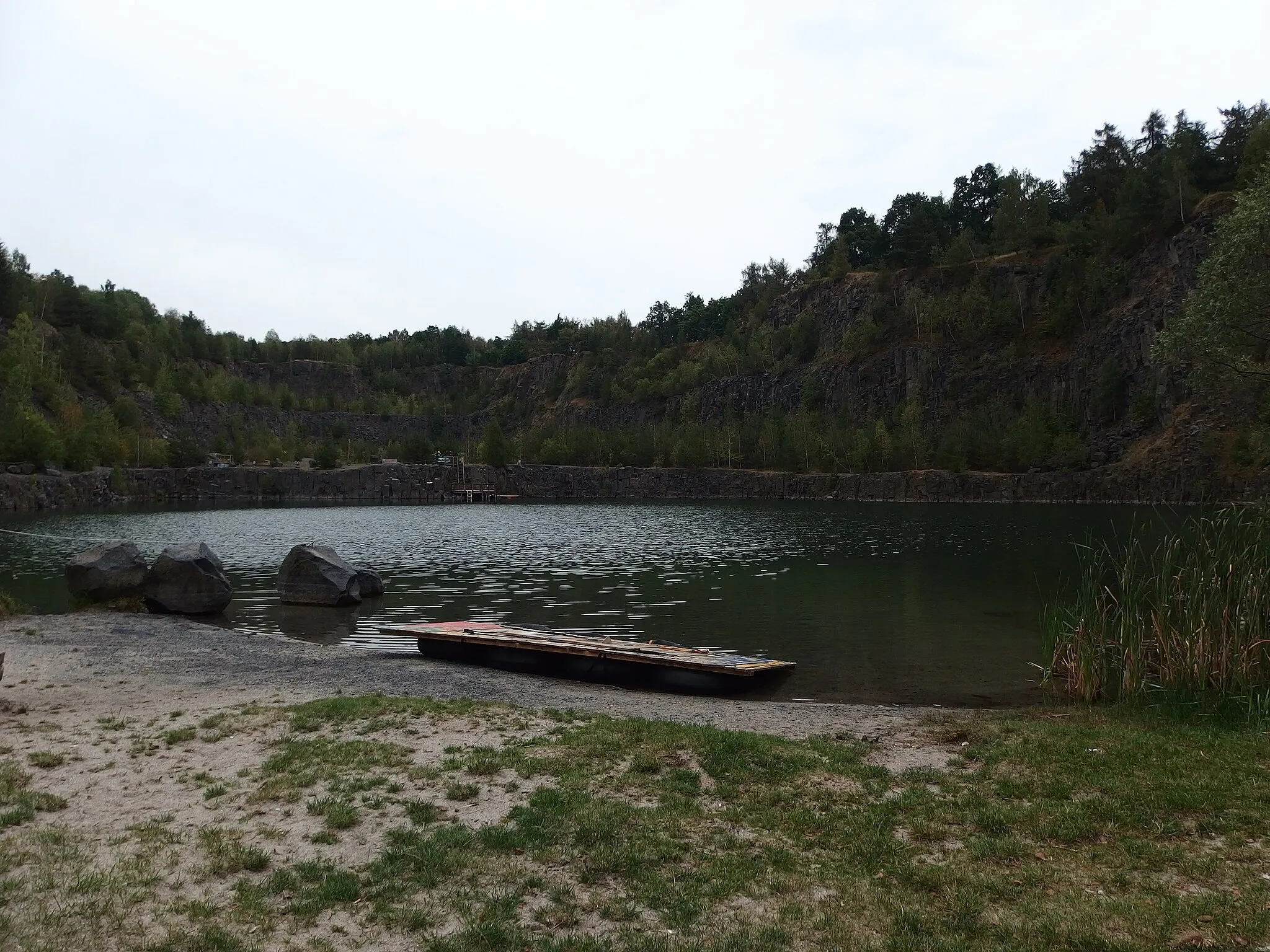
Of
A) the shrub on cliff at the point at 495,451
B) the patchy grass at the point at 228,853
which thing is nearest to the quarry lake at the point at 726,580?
the patchy grass at the point at 228,853

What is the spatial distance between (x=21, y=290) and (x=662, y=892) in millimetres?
146575

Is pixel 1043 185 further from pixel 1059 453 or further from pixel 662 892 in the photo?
pixel 662 892

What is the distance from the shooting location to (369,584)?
30.8 m

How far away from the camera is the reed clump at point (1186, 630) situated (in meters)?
13.7

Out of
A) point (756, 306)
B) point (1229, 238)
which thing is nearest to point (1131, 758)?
point (1229, 238)

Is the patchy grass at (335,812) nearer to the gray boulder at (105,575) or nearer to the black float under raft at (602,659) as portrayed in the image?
the black float under raft at (602,659)

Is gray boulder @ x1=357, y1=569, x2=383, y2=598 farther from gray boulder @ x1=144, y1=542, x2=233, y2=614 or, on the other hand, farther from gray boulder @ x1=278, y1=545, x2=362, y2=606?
gray boulder @ x1=144, y1=542, x2=233, y2=614

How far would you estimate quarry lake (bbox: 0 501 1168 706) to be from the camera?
20.9 meters

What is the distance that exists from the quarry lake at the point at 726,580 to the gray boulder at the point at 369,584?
617 millimetres

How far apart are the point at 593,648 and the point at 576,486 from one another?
10983 cm

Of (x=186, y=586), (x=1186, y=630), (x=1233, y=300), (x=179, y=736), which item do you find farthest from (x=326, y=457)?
(x=1186, y=630)

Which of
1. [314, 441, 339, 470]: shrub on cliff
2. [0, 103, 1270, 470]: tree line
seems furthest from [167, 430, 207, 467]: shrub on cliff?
[314, 441, 339, 470]: shrub on cliff

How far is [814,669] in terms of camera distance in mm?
19562

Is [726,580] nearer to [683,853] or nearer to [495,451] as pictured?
[683,853]
